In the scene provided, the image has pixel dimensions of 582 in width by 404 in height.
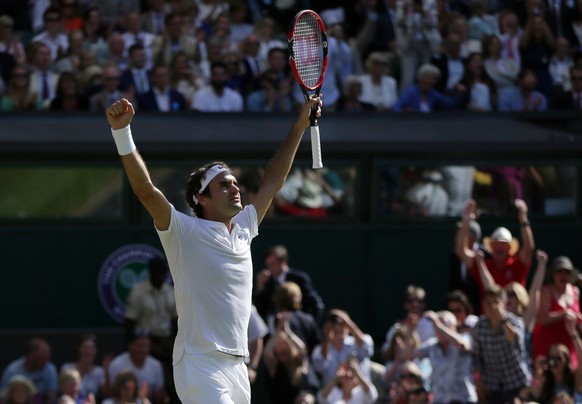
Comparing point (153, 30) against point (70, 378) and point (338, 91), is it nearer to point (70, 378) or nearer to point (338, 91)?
point (338, 91)

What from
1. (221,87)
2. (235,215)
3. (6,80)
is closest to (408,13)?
(221,87)

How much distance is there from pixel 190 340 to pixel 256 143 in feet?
25.4

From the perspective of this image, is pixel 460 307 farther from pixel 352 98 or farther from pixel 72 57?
pixel 72 57

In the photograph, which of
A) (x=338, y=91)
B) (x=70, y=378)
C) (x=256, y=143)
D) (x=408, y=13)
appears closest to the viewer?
(x=70, y=378)

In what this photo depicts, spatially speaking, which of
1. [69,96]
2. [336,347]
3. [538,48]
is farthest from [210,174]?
[538,48]

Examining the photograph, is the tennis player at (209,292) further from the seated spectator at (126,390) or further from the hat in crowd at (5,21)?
the hat in crowd at (5,21)

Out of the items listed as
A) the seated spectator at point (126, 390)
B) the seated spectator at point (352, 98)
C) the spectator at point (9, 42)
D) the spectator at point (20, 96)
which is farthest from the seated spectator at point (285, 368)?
the spectator at point (9, 42)

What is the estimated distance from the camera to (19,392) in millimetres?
12125

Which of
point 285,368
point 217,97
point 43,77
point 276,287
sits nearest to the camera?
point 285,368

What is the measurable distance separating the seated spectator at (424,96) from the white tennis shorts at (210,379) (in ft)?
29.8

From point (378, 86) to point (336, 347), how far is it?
428 centimetres

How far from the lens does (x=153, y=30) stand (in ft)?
54.6

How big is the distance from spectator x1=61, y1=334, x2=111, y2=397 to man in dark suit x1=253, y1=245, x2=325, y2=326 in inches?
55.5

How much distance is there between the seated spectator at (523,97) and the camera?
16.4 meters
